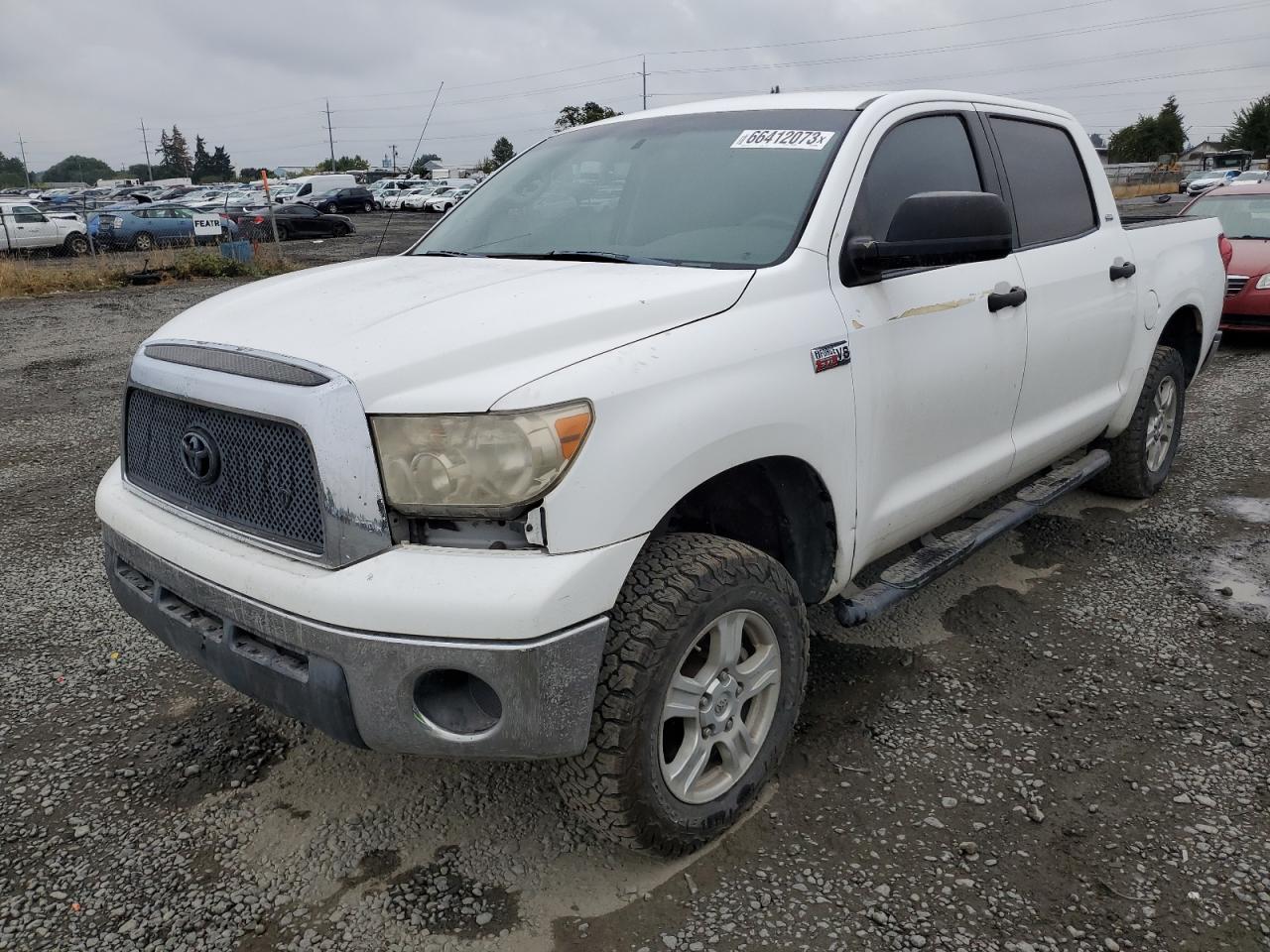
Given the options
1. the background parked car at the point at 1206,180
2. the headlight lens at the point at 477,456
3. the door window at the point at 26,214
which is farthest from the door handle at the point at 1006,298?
the background parked car at the point at 1206,180

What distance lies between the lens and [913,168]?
315 cm

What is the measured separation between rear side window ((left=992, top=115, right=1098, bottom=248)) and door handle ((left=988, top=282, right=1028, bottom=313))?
1.11 feet

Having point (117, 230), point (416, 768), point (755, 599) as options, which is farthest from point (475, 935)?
point (117, 230)

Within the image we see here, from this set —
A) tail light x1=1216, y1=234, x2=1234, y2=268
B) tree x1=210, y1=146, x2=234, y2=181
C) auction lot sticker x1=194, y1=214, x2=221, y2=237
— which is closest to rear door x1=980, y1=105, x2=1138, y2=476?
tail light x1=1216, y1=234, x2=1234, y2=268

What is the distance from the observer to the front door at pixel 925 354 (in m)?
2.77

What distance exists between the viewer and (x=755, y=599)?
240 centimetres

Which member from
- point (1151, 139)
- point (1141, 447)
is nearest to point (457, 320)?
point (1141, 447)

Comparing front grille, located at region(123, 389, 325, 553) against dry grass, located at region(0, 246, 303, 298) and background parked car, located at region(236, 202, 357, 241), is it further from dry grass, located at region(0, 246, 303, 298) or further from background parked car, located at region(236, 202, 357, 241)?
background parked car, located at region(236, 202, 357, 241)

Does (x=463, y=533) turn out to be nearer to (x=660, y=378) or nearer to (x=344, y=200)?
(x=660, y=378)

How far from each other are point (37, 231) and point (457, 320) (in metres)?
27.3

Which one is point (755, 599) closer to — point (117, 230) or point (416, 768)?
Answer: point (416, 768)

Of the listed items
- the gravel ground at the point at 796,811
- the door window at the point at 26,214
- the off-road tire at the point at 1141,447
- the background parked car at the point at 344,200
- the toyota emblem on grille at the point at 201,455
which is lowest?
the gravel ground at the point at 796,811

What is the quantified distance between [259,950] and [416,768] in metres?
0.74

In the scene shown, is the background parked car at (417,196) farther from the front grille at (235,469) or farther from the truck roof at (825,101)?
the front grille at (235,469)
